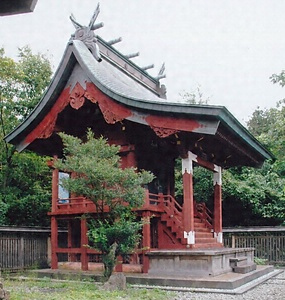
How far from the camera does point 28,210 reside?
18.0 m

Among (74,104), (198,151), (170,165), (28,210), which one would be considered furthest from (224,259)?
(28,210)

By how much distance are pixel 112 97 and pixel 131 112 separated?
67cm

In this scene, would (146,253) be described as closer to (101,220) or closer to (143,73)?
(101,220)

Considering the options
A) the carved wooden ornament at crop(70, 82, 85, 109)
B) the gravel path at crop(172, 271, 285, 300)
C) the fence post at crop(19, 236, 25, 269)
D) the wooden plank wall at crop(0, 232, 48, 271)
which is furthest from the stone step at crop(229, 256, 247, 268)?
the fence post at crop(19, 236, 25, 269)

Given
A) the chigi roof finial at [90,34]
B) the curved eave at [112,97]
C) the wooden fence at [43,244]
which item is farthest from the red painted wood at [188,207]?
the wooden fence at [43,244]

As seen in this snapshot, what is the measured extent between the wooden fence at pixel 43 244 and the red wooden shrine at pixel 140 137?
1.68 m

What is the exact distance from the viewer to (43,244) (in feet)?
51.0

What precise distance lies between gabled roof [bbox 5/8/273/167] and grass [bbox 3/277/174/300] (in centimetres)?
405

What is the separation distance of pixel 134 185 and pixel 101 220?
127cm

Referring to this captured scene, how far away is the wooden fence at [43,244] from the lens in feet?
45.9

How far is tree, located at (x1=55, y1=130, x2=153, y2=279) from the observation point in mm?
9391

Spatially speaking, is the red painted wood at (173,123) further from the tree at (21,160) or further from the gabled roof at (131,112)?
the tree at (21,160)

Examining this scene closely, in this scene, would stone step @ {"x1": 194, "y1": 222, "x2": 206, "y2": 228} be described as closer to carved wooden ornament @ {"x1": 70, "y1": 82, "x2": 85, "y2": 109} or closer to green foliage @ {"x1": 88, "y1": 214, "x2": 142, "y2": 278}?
green foliage @ {"x1": 88, "y1": 214, "x2": 142, "y2": 278}

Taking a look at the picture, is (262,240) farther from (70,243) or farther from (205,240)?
(70,243)
